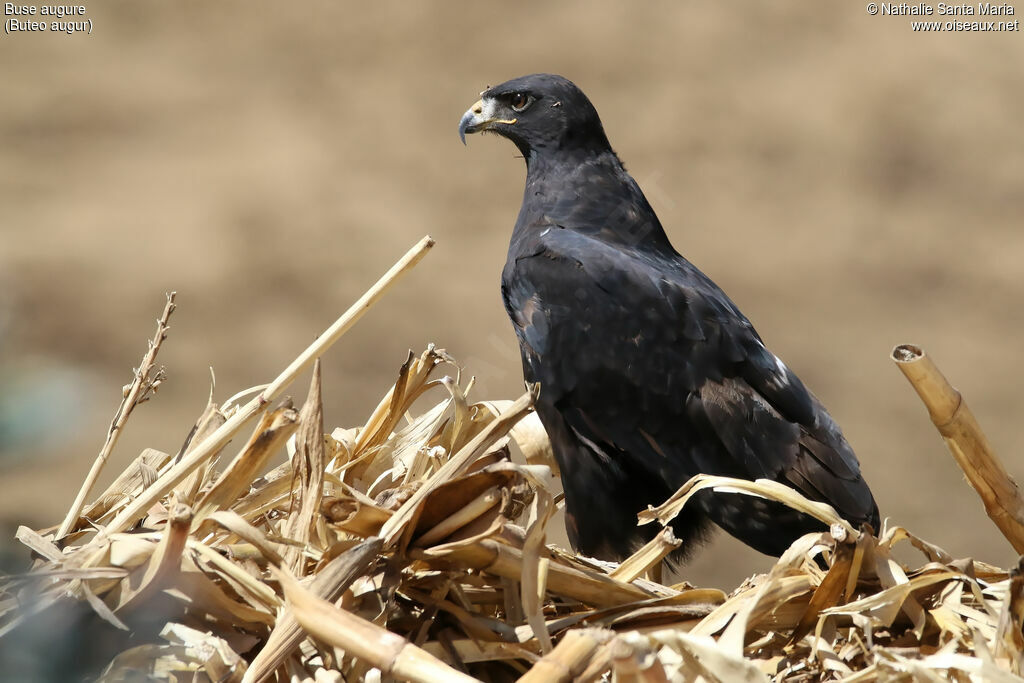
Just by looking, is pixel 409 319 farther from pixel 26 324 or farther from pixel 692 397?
pixel 26 324

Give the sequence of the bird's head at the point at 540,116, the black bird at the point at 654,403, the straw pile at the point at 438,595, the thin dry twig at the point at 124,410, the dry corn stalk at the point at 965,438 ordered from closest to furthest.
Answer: the straw pile at the point at 438,595 → the dry corn stalk at the point at 965,438 → the thin dry twig at the point at 124,410 → the black bird at the point at 654,403 → the bird's head at the point at 540,116

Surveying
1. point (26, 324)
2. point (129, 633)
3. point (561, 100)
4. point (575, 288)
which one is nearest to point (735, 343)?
point (575, 288)

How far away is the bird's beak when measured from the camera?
3346 mm

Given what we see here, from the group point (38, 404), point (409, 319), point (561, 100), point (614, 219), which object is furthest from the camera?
point (409, 319)

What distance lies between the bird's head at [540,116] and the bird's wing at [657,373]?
575 mm

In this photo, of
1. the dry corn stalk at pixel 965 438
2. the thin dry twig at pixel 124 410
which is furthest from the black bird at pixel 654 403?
the thin dry twig at pixel 124 410

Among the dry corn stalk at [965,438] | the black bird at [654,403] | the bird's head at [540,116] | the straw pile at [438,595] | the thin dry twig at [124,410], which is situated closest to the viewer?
the straw pile at [438,595]

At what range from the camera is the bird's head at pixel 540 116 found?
320 cm

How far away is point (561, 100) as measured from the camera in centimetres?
321

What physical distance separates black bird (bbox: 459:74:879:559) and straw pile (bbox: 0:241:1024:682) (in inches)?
32.6

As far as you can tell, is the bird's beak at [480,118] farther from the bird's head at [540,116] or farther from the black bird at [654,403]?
the black bird at [654,403]

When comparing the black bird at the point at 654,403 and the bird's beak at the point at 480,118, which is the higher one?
the bird's beak at the point at 480,118

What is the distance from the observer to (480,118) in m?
3.37

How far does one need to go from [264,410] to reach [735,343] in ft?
4.65
